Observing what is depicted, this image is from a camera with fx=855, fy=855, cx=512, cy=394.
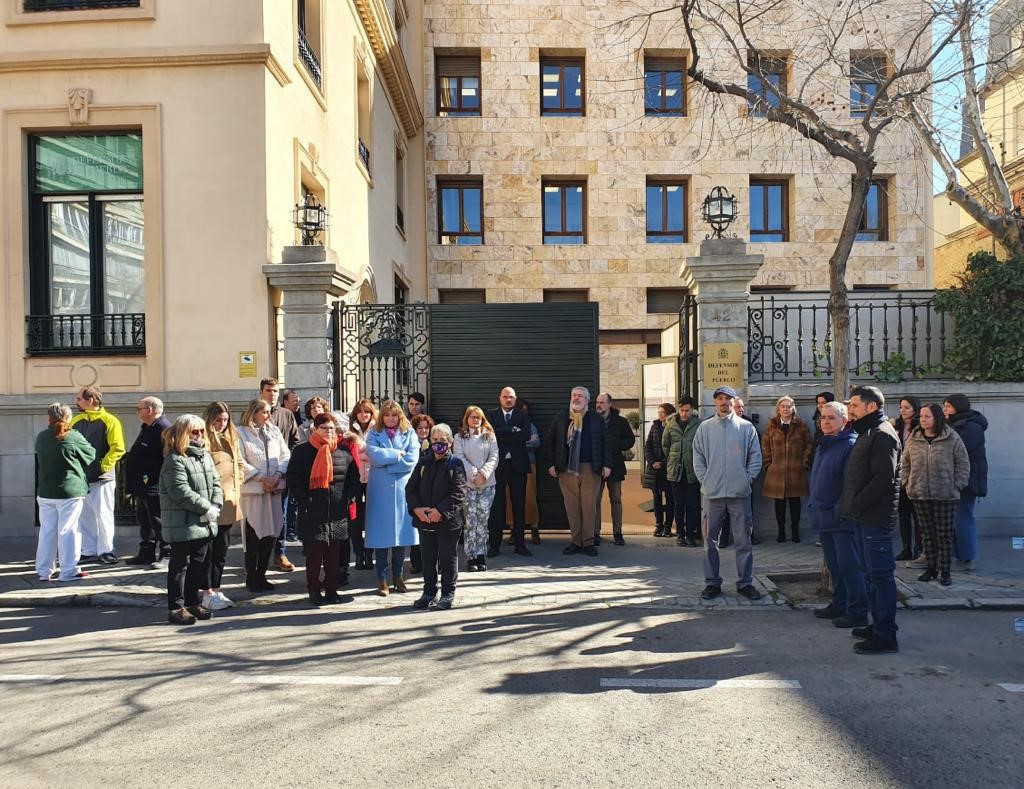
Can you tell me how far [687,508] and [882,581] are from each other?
15.3ft

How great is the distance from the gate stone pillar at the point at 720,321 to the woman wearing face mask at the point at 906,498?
6.75 ft

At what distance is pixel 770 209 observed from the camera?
75.2ft

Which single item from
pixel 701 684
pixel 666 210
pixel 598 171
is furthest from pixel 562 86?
pixel 701 684

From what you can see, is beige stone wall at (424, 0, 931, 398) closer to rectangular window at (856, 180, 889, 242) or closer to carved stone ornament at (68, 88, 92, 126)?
rectangular window at (856, 180, 889, 242)

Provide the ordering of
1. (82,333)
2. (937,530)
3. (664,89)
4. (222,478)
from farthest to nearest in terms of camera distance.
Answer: (664,89) < (82,333) < (937,530) < (222,478)

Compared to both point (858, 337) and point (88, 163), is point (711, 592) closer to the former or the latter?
point (858, 337)

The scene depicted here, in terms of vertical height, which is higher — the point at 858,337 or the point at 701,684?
the point at 858,337

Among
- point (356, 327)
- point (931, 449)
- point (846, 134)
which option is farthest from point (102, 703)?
point (846, 134)

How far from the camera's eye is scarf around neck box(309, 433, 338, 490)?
7.52m

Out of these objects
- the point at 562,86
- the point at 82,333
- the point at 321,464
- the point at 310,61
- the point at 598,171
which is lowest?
the point at 321,464

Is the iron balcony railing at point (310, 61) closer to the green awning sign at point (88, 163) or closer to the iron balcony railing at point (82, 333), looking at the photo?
the green awning sign at point (88, 163)

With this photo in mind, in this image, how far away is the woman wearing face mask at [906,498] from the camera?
8.91 metres

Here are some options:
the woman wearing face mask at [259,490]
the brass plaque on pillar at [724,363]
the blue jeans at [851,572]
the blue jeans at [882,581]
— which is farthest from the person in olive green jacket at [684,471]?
the woman wearing face mask at [259,490]

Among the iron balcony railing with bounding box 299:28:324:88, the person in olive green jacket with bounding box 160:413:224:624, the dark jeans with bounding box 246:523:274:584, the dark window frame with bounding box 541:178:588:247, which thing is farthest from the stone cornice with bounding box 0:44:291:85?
the dark window frame with bounding box 541:178:588:247
